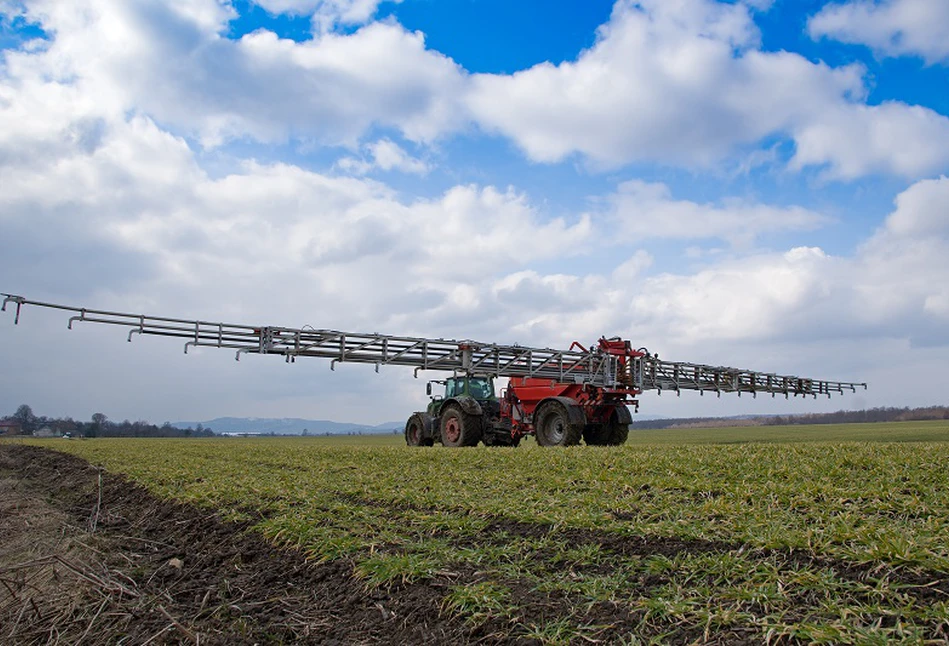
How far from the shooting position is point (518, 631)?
4.00 meters

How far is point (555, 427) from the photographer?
18828mm

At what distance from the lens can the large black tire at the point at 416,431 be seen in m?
22.2

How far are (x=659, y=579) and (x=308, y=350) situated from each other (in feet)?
47.1

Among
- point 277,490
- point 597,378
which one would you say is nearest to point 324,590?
point 277,490

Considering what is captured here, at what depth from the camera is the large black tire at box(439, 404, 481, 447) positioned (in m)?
20.1

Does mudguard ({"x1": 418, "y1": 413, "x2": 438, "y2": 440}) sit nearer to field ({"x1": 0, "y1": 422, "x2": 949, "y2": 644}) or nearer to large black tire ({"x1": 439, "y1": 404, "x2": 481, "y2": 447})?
large black tire ({"x1": 439, "y1": 404, "x2": 481, "y2": 447})

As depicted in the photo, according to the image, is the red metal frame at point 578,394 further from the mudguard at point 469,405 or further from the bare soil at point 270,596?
the bare soil at point 270,596

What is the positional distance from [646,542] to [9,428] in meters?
88.7

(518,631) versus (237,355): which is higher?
(237,355)

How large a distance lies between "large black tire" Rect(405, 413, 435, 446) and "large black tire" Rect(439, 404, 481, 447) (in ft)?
3.82

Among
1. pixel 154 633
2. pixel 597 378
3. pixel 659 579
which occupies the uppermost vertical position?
pixel 597 378

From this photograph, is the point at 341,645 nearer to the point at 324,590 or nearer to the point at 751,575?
the point at 324,590

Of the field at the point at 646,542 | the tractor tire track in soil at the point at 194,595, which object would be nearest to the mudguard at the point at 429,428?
the field at the point at 646,542

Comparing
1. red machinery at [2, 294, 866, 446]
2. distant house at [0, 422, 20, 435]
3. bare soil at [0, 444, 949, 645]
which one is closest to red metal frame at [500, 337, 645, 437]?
red machinery at [2, 294, 866, 446]
